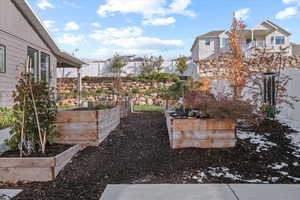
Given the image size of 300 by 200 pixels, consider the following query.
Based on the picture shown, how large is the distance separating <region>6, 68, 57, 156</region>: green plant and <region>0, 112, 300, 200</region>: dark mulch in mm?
623

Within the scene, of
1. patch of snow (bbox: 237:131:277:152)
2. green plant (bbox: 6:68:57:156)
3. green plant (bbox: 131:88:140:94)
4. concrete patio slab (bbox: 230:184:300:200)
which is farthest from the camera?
green plant (bbox: 131:88:140:94)

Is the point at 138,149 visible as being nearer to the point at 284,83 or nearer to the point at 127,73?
the point at 284,83

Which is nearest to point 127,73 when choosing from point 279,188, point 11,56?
point 11,56

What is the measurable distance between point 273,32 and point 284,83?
2700 centimetres

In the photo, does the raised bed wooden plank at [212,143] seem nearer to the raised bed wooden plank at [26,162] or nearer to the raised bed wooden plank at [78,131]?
the raised bed wooden plank at [78,131]

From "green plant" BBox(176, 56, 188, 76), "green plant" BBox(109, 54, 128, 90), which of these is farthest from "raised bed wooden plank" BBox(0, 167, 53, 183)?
"green plant" BBox(176, 56, 188, 76)

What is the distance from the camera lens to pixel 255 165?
3625mm

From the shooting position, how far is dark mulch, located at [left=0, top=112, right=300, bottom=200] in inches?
121

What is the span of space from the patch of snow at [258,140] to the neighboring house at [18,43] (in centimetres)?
471

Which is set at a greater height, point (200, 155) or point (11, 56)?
point (11, 56)

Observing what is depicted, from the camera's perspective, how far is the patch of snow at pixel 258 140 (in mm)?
4242

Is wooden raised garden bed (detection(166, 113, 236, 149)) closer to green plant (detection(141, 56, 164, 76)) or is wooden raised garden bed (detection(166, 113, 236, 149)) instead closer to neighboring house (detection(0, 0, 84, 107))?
neighboring house (detection(0, 0, 84, 107))

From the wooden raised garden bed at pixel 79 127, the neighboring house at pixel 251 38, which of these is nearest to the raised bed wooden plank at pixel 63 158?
the wooden raised garden bed at pixel 79 127

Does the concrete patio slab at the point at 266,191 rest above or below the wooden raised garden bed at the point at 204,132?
below
